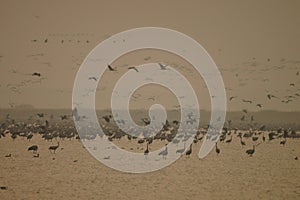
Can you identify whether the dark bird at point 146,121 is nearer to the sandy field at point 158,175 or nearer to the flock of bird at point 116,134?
the flock of bird at point 116,134

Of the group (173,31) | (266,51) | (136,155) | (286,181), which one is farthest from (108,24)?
(286,181)

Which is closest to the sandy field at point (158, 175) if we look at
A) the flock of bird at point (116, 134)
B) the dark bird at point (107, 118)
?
the flock of bird at point (116, 134)

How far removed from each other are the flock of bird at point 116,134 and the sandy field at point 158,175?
0.07ft

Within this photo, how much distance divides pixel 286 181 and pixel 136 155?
760 mm

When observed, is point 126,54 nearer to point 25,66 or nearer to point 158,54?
point 158,54

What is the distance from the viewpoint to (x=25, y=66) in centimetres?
236

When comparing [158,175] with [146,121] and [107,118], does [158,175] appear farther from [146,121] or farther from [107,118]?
[107,118]

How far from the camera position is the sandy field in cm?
218

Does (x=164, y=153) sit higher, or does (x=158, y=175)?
(x=164, y=153)

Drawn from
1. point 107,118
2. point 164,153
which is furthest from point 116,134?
point 164,153

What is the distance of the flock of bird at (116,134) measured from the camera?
2.33 m

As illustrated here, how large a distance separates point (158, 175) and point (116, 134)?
1.00 feet

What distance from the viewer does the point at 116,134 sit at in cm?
234

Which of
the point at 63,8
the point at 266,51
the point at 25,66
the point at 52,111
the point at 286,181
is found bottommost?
the point at 286,181
